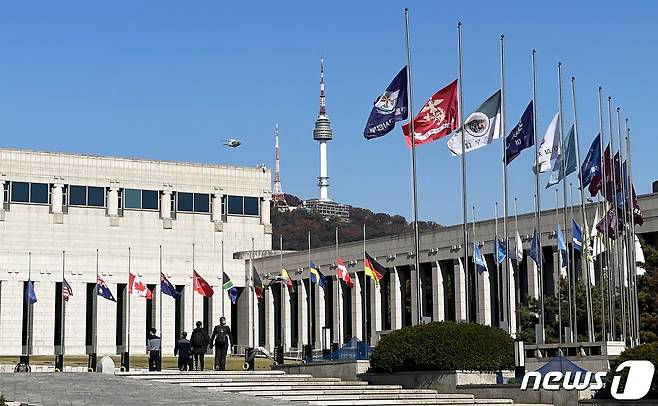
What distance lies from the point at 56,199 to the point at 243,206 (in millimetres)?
15553

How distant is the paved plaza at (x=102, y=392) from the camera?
28.8 meters

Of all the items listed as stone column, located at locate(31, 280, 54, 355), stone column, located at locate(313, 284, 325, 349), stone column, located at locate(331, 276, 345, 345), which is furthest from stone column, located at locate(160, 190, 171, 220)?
stone column, located at locate(331, 276, 345, 345)

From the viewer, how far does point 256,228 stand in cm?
9650

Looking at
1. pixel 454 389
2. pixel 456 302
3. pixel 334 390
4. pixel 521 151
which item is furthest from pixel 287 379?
pixel 456 302

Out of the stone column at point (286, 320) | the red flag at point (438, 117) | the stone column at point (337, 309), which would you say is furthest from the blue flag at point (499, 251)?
the stone column at point (286, 320)

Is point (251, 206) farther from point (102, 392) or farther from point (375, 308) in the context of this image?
point (102, 392)

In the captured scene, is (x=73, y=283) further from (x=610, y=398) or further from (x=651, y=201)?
(x=610, y=398)

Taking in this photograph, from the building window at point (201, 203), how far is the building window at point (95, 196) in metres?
7.66

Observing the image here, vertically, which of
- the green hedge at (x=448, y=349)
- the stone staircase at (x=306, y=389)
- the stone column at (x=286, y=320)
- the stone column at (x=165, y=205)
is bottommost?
the stone staircase at (x=306, y=389)

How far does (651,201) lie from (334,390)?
32.5m

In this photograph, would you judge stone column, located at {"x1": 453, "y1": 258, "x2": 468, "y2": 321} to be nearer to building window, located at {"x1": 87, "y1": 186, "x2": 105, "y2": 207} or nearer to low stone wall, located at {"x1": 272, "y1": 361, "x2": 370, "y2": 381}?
building window, located at {"x1": 87, "y1": 186, "x2": 105, "y2": 207}

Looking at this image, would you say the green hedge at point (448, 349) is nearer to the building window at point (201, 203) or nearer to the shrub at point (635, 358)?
the shrub at point (635, 358)

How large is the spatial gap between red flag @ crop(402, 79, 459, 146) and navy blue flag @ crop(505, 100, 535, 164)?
2.87 m

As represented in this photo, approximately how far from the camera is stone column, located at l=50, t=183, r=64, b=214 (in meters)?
87.6
